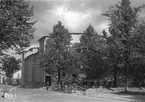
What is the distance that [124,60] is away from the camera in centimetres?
3459

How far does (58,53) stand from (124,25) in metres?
14.4

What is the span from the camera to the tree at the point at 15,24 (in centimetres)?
1519

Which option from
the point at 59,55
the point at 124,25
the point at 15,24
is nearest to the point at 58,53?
the point at 59,55

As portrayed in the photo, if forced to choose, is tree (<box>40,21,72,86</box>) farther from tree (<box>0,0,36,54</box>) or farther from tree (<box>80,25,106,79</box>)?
tree (<box>0,0,36,54</box>)

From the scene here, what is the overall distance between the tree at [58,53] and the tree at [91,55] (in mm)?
3060

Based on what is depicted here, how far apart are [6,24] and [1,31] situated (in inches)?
20.9

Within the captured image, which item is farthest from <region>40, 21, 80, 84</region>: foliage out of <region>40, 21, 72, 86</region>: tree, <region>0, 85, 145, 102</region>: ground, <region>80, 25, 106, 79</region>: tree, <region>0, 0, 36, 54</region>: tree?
<region>0, 0, 36, 54</region>: tree

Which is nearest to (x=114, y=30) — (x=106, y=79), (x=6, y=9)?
(x=106, y=79)

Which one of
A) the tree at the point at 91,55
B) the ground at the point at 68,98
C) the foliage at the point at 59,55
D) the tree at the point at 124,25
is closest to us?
the ground at the point at 68,98

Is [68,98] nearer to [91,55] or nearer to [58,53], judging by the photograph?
[91,55]

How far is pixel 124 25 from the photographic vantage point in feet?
113

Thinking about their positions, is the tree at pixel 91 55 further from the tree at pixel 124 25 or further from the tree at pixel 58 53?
the tree at pixel 124 25

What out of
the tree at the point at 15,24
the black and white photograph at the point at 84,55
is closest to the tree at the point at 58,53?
the black and white photograph at the point at 84,55

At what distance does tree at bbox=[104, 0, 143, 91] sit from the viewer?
33.9m
